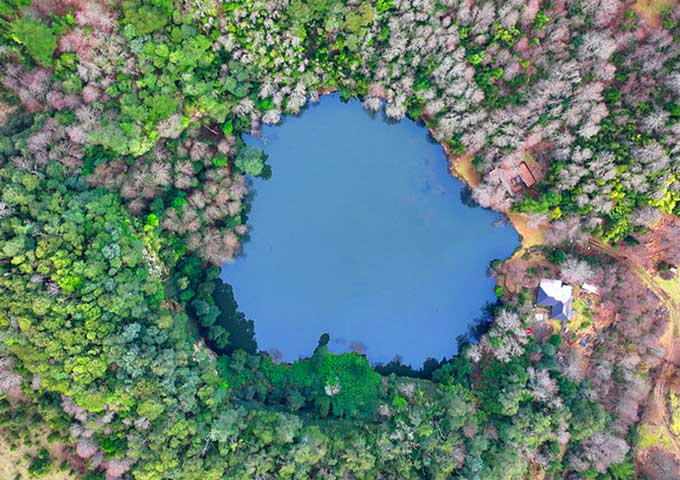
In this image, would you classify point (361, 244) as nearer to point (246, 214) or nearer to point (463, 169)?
point (246, 214)

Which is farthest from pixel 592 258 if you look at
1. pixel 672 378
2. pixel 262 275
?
pixel 262 275

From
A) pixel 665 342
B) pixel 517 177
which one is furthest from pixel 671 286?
pixel 517 177

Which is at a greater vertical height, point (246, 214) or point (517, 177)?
point (517, 177)

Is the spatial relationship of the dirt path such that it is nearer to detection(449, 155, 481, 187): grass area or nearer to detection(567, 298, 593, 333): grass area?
detection(567, 298, 593, 333): grass area

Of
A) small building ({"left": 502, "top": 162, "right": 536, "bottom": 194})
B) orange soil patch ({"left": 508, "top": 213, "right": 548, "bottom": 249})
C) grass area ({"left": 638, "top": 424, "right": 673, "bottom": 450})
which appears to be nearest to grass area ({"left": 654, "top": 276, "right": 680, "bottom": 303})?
orange soil patch ({"left": 508, "top": 213, "right": 548, "bottom": 249})

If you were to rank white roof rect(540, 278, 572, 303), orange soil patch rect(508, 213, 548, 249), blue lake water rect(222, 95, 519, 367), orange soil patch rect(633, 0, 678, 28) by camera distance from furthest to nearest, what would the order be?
orange soil patch rect(508, 213, 548, 249), blue lake water rect(222, 95, 519, 367), white roof rect(540, 278, 572, 303), orange soil patch rect(633, 0, 678, 28)

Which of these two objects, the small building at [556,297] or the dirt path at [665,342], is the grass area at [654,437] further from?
the small building at [556,297]
